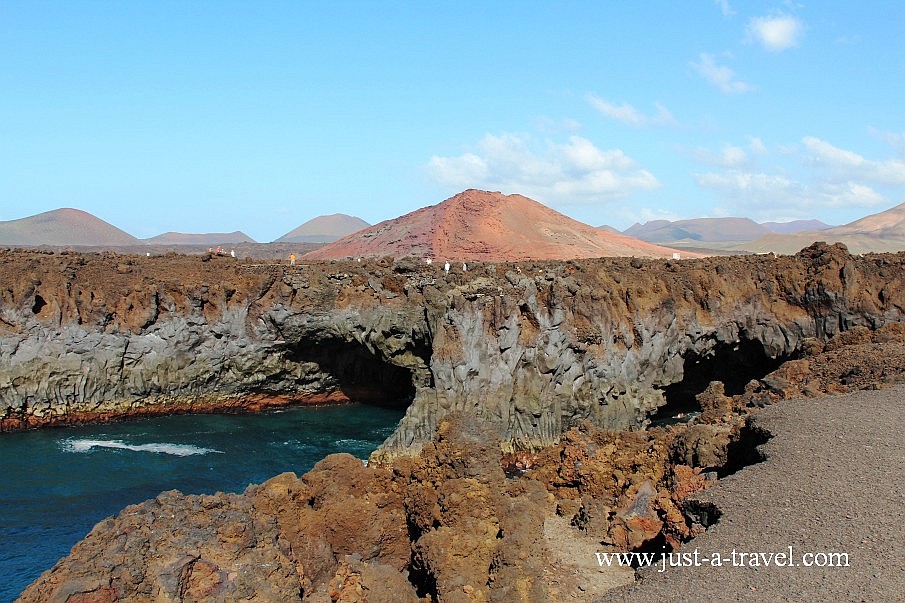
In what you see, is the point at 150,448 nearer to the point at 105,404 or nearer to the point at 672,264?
the point at 105,404

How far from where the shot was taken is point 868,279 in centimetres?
3638

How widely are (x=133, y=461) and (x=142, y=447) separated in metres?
2.32

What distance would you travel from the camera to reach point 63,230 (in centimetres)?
17738

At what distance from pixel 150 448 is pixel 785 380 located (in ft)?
84.1

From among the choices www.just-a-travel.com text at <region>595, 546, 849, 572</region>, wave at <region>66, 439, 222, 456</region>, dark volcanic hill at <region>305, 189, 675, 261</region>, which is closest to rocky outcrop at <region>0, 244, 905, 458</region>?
wave at <region>66, 439, 222, 456</region>

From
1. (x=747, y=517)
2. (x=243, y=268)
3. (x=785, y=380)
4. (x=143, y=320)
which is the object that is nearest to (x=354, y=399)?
(x=243, y=268)

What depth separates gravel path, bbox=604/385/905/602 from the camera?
9.90 metres

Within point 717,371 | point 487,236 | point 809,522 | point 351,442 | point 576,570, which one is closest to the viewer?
point 809,522

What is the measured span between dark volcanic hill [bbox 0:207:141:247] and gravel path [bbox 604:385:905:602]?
582 ft

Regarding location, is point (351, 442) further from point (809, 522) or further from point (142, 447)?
point (809, 522)

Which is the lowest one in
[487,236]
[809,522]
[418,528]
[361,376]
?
[361,376]

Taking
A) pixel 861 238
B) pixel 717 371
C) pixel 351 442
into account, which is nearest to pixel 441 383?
pixel 351 442

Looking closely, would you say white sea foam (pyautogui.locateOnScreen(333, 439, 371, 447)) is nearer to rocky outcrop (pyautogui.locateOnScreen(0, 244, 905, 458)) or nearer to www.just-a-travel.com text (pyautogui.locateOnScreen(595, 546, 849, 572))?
rocky outcrop (pyautogui.locateOnScreen(0, 244, 905, 458))

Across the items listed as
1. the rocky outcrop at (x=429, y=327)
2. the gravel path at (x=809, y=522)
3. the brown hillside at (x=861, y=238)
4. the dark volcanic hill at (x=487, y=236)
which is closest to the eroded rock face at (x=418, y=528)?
the gravel path at (x=809, y=522)
